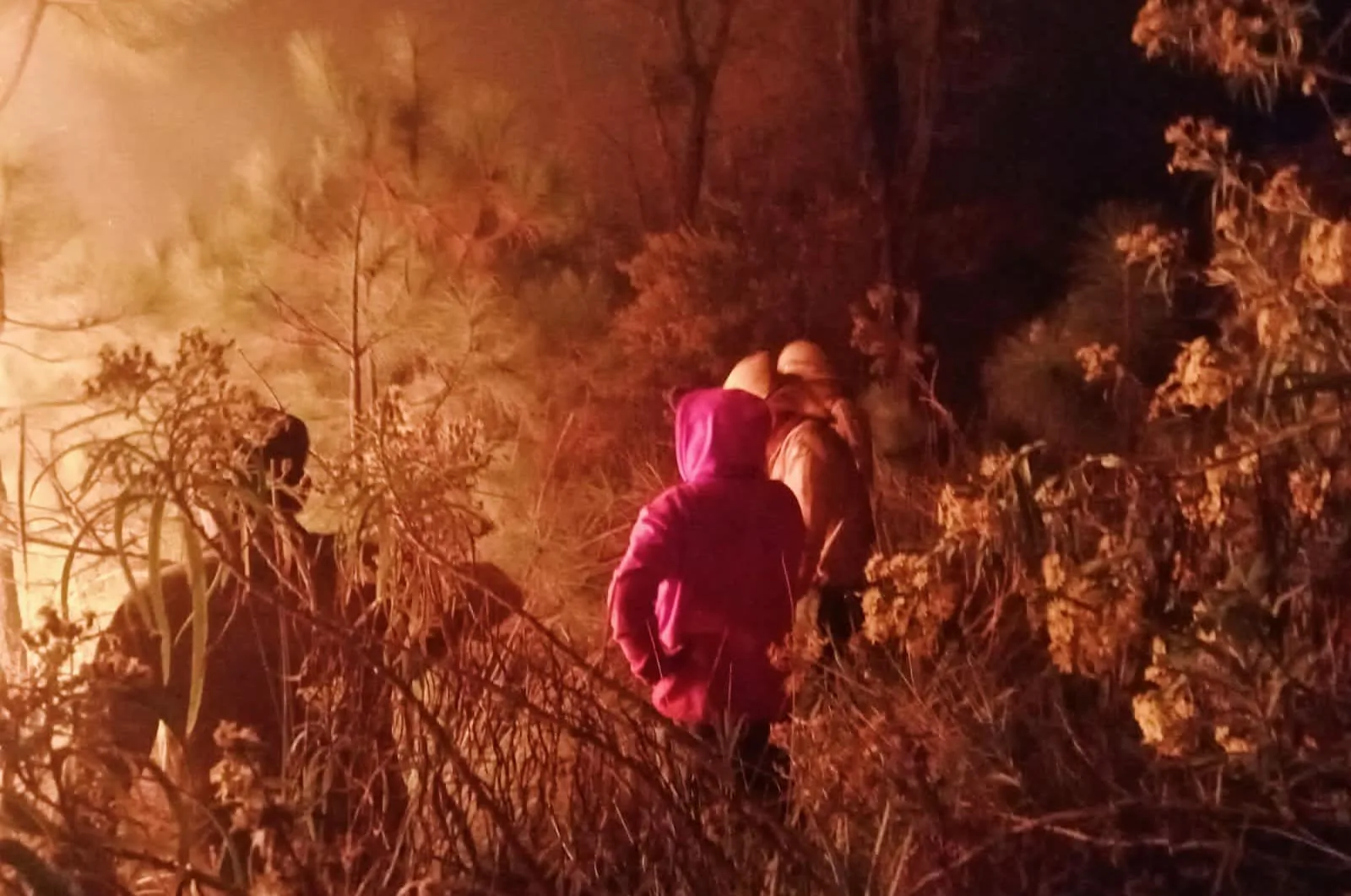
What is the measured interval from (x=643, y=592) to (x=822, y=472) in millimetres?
313

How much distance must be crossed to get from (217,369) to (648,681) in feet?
1.68

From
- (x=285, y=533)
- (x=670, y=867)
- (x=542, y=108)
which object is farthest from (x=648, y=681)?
(x=542, y=108)

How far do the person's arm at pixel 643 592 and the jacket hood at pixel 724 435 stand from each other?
0.07 meters

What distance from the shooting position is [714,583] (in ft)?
4.04

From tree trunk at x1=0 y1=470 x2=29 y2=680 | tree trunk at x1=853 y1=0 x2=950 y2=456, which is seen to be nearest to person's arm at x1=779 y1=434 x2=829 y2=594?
tree trunk at x1=853 y1=0 x2=950 y2=456

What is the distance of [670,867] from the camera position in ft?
3.04

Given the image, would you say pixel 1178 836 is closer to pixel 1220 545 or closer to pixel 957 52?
pixel 1220 545

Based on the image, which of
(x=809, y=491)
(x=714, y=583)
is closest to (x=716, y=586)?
(x=714, y=583)

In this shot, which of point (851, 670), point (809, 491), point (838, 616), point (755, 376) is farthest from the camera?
point (755, 376)

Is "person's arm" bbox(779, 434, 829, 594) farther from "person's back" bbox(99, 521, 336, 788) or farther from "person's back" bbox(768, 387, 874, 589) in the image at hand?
"person's back" bbox(99, 521, 336, 788)

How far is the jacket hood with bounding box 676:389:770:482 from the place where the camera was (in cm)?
126

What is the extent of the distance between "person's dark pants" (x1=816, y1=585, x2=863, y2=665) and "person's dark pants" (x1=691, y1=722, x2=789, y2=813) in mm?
89

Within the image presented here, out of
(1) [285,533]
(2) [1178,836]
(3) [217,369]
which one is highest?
(3) [217,369]

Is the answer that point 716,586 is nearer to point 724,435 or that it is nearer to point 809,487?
point 724,435
